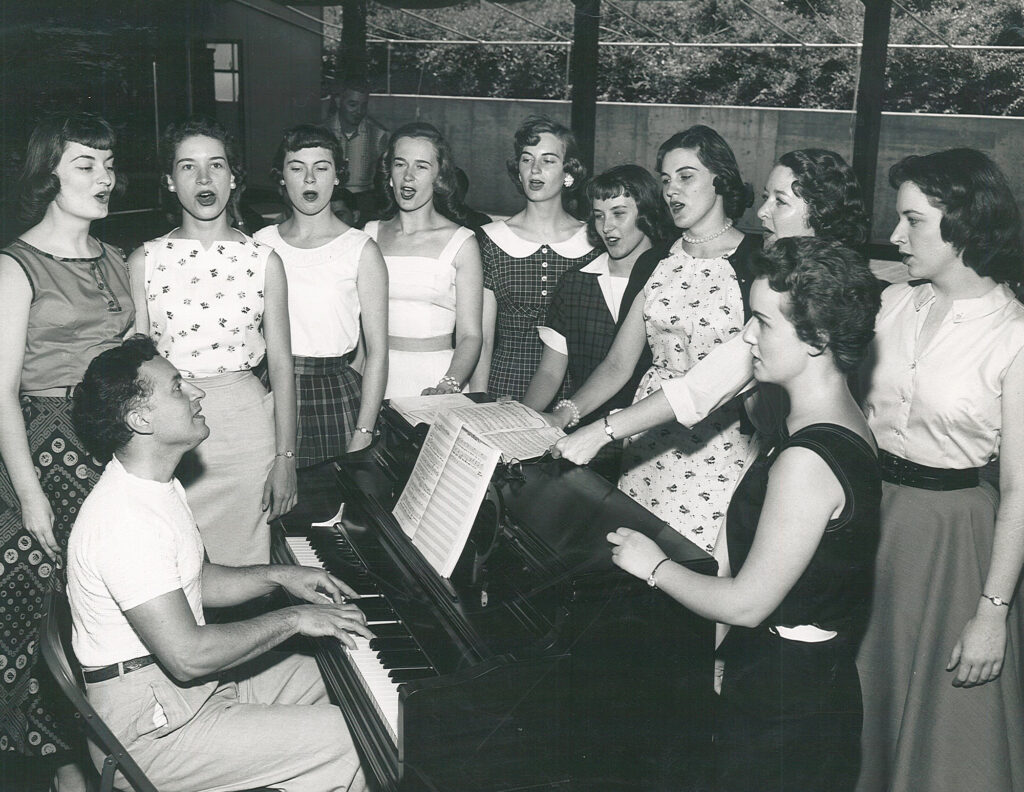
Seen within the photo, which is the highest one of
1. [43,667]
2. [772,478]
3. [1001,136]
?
[1001,136]

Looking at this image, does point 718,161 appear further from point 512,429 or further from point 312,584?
point 312,584

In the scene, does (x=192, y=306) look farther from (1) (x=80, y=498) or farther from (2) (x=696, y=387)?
(2) (x=696, y=387)

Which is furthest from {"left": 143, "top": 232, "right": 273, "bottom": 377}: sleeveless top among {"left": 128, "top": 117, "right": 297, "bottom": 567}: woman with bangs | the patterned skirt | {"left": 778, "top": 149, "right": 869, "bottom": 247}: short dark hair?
{"left": 778, "top": 149, "right": 869, "bottom": 247}: short dark hair

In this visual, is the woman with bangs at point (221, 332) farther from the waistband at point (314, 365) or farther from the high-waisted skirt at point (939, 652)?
the high-waisted skirt at point (939, 652)

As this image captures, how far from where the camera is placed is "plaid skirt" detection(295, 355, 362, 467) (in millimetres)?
3564

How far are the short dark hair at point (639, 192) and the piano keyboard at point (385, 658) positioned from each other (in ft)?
5.66

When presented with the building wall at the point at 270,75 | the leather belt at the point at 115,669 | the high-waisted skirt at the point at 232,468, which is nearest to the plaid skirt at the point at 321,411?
the high-waisted skirt at the point at 232,468

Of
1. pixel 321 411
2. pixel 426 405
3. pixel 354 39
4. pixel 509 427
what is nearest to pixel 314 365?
pixel 321 411

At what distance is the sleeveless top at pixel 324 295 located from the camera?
3.51 m

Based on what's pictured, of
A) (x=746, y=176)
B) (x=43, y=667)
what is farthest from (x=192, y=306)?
(x=746, y=176)

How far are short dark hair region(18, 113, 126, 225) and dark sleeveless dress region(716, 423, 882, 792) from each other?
7.22 ft

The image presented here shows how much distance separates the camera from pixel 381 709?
2.04 meters

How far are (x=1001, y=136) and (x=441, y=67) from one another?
913cm

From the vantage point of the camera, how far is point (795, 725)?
78.2 inches
